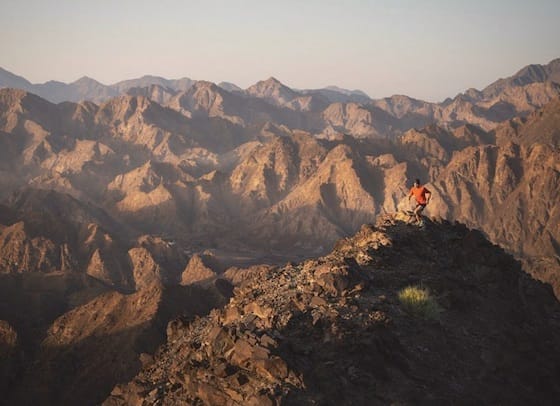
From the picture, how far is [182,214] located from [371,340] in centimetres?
9603

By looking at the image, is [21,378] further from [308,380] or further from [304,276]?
[308,380]

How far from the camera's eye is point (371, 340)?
38.8 ft

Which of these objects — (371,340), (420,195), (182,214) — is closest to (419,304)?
(371,340)

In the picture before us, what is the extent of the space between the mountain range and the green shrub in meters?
1.24

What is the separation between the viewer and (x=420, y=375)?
11641 millimetres

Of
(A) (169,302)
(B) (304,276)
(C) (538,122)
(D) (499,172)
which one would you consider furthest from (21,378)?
(C) (538,122)

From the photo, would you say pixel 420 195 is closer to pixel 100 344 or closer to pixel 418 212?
pixel 418 212

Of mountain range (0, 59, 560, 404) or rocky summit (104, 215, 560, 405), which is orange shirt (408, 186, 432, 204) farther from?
rocky summit (104, 215, 560, 405)

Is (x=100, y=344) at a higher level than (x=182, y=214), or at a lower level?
higher

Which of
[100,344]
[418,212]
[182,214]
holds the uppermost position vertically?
[418,212]

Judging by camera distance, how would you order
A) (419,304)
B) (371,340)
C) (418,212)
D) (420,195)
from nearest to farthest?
(371,340) < (419,304) < (420,195) < (418,212)

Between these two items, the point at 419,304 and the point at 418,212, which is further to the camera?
the point at 418,212

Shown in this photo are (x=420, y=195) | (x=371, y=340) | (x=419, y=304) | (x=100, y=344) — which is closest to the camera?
(x=371, y=340)

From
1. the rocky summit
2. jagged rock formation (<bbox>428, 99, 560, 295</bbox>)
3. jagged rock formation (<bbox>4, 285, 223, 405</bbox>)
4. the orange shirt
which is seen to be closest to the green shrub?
the rocky summit
